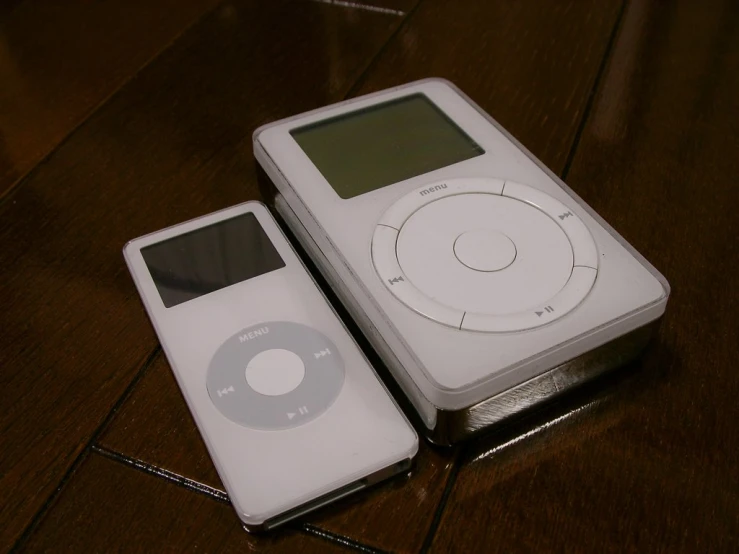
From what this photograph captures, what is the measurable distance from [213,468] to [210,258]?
0.12 m

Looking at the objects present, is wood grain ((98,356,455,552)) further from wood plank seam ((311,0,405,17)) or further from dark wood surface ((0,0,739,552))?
wood plank seam ((311,0,405,17))

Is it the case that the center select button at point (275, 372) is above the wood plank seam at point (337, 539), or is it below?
above

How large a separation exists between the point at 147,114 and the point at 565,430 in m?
0.35

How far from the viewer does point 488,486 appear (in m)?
0.31

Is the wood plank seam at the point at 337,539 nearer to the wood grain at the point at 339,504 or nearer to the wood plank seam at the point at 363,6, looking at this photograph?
the wood grain at the point at 339,504

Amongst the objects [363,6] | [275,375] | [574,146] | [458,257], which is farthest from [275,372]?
[363,6]

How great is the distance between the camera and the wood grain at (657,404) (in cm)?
30

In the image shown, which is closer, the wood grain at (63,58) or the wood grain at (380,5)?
the wood grain at (63,58)

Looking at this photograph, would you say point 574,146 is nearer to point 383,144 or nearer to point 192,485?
point 383,144

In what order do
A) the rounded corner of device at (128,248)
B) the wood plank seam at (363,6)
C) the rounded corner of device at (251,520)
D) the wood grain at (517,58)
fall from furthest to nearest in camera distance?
the wood plank seam at (363,6), the wood grain at (517,58), the rounded corner of device at (128,248), the rounded corner of device at (251,520)

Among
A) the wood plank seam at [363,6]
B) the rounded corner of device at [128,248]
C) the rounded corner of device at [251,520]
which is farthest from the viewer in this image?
the wood plank seam at [363,6]

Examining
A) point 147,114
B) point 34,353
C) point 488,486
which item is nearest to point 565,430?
point 488,486

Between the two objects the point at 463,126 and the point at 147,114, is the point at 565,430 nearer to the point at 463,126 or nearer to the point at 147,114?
the point at 463,126

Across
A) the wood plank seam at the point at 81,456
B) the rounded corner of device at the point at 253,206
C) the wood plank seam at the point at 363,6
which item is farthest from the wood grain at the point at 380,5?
the wood plank seam at the point at 81,456
